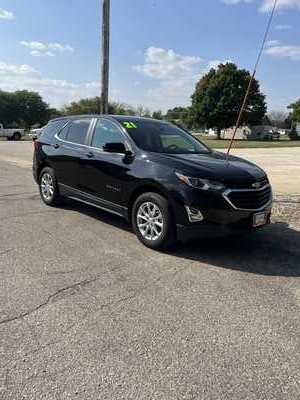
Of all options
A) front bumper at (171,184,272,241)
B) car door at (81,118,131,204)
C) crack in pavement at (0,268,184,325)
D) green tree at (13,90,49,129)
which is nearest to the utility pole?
car door at (81,118,131,204)

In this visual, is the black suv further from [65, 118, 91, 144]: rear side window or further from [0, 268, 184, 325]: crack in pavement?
[0, 268, 184, 325]: crack in pavement

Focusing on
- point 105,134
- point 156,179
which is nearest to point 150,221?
point 156,179

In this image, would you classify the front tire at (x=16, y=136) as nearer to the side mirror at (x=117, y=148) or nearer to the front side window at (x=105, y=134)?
the front side window at (x=105, y=134)

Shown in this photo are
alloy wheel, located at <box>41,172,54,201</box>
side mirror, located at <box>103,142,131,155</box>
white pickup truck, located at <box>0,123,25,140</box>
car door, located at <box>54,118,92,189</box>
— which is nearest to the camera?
side mirror, located at <box>103,142,131,155</box>

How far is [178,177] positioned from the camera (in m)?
5.91

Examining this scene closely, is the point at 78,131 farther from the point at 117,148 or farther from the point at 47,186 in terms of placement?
the point at 117,148

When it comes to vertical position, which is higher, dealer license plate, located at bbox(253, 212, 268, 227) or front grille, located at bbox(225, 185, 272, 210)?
front grille, located at bbox(225, 185, 272, 210)

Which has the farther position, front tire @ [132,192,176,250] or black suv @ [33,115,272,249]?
front tire @ [132,192,176,250]

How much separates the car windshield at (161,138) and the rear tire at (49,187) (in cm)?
202

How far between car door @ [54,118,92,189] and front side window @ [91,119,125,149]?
0.25 meters

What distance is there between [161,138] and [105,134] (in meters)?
0.88

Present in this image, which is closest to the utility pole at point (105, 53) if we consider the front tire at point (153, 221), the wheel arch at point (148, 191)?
the wheel arch at point (148, 191)

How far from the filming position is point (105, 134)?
Result: 7410mm

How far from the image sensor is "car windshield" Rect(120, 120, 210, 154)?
270 inches
